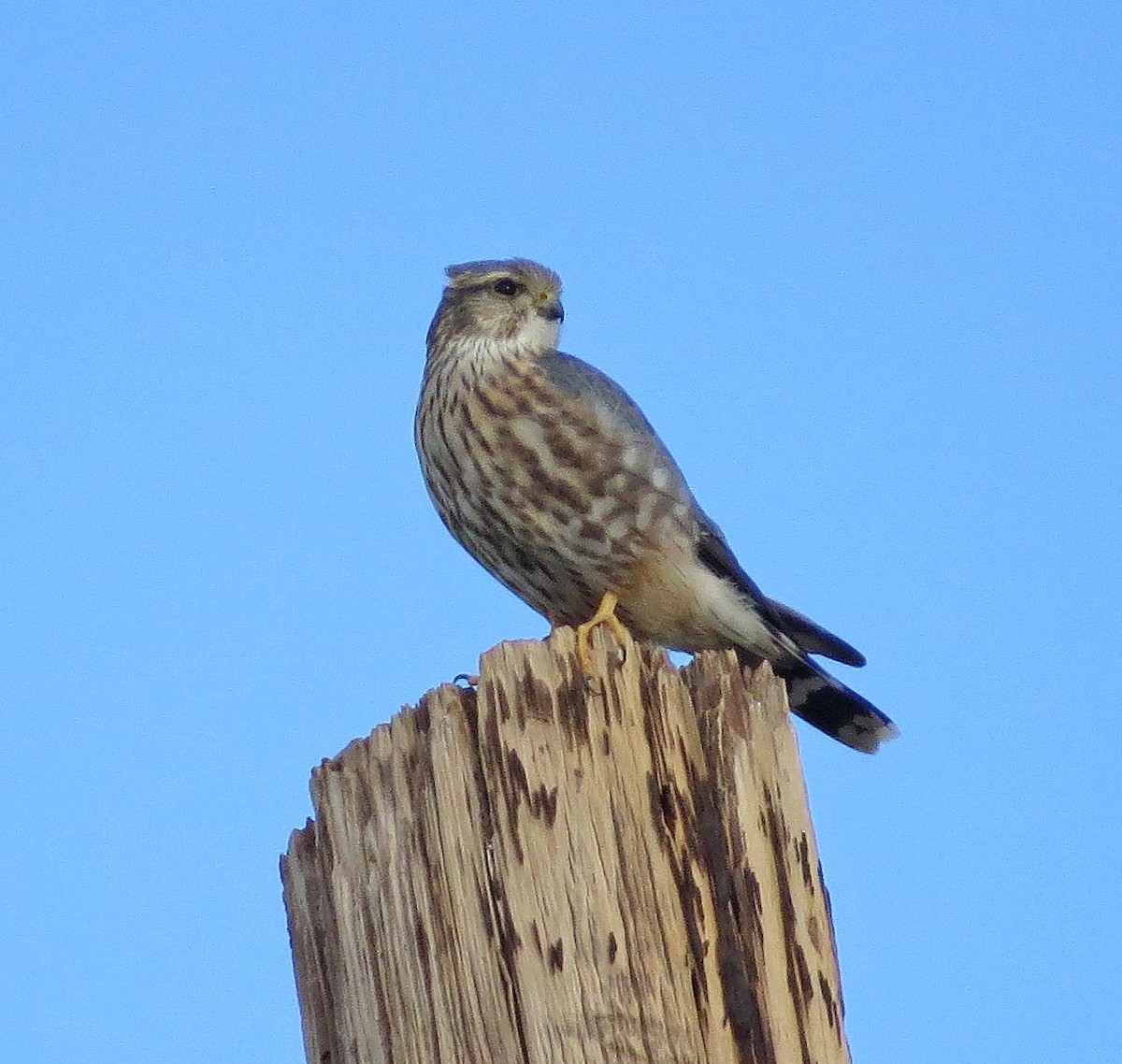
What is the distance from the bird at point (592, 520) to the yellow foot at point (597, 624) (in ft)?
0.05

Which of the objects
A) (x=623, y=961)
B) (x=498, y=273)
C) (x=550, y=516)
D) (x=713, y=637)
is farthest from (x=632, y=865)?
(x=498, y=273)

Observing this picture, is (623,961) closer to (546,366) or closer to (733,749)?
(733,749)

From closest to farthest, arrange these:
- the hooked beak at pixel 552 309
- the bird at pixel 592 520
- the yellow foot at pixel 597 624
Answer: the yellow foot at pixel 597 624, the bird at pixel 592 520, the hooked beak at pixel 552 309

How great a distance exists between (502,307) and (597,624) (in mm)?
1560

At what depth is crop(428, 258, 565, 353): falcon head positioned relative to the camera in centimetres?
485

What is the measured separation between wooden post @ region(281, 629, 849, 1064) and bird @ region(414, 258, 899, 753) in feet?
5.90

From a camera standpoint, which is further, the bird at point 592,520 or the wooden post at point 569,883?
the bird at point 592,520

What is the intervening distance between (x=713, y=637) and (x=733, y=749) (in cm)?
232

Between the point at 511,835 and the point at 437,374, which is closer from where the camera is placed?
the point at 511,835

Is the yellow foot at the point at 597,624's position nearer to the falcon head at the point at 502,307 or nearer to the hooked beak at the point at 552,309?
the falcon head at the point at 502,307

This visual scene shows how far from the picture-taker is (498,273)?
16.7 ft

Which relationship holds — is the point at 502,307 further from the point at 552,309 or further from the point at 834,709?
the point at 834,709

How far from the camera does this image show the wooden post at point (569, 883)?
6.77ft

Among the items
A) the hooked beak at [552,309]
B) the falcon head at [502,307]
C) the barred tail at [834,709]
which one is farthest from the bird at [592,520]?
the hooked beak at [552,309]
